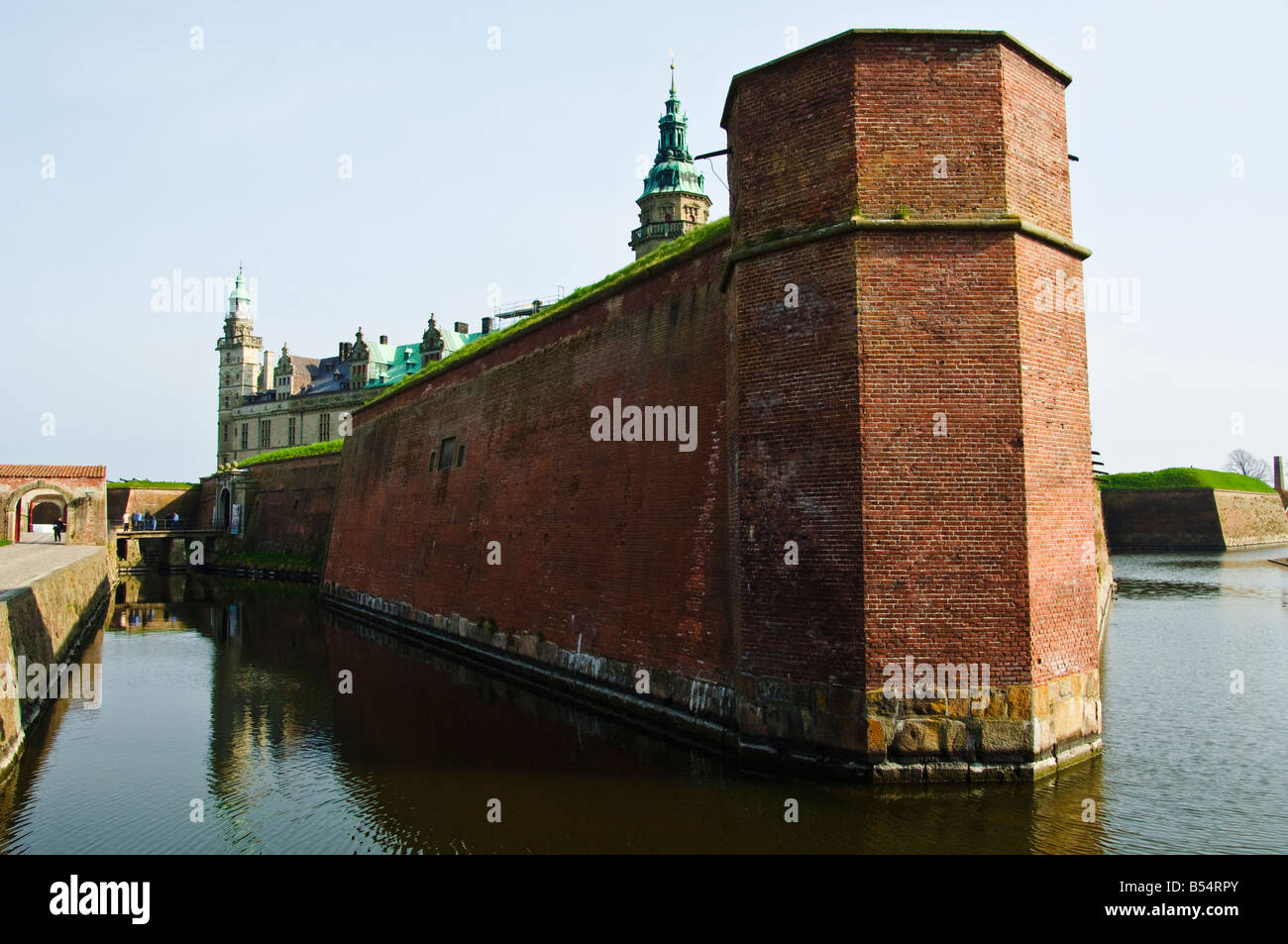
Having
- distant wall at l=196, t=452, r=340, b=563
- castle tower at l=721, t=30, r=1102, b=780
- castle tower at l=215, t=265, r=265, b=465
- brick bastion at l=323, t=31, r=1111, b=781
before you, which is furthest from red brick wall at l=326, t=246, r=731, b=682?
castle tower at l=215, t=265, r=265, b=465

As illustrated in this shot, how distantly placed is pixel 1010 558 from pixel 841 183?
162 inches

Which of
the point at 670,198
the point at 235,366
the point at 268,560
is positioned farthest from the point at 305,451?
the point at 235,366

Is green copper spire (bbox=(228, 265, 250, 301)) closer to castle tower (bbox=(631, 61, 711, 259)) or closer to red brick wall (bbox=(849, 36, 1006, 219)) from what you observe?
castle tower (bbox=(631, 61, 711, 259))

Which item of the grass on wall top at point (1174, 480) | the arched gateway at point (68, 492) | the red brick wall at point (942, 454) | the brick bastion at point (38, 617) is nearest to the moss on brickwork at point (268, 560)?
the arched gateway at point (68, 492)

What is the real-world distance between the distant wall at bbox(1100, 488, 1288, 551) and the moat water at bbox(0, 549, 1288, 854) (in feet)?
139

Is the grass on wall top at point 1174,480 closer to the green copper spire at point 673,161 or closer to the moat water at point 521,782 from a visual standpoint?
the green copper spire at point 673,161

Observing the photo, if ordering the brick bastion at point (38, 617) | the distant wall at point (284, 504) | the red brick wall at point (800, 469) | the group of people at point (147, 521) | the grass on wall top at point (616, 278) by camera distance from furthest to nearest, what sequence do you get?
the group of people at point (147, 521) < the distant wall at point (284, 504) < the grass on wall top at point (616, 278) < the brick bastion at point (38, 617) < the red brick wall at point (800, 469)

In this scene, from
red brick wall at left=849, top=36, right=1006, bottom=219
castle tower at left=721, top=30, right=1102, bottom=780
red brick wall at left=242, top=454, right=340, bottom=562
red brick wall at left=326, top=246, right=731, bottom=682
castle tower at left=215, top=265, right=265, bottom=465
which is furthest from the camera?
castle tower at left=215, top=265, right=265, bottom=465

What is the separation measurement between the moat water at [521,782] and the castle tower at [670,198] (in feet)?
139

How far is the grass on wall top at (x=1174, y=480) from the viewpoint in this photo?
5422 centimetres

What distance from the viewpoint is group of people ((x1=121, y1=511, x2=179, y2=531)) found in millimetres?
47347

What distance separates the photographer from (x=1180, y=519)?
53.8m

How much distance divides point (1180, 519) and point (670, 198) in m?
37.1
